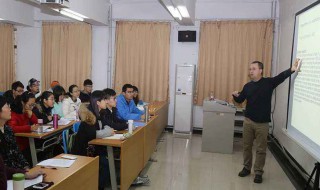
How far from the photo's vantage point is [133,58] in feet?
25.1

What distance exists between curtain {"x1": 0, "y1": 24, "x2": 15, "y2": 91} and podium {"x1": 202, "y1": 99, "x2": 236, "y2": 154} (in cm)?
577

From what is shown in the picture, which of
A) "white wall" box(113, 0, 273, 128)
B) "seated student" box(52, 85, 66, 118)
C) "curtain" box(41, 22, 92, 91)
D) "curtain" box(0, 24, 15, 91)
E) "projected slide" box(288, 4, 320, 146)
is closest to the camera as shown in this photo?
"projected slide" box(288, 4, 320, 146)

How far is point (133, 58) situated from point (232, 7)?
9.27 ft

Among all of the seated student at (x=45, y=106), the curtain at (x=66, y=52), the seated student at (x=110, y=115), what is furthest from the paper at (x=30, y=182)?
the curtain at (x=66, y=52)

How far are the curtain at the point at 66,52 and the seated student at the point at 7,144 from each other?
16.9ft

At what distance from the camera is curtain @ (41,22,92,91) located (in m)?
7.85

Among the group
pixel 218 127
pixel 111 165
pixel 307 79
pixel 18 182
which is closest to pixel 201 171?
pixel 218 127

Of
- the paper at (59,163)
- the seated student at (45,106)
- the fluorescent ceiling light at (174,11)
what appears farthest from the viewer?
the fluorescent ceiling light at (174,11)

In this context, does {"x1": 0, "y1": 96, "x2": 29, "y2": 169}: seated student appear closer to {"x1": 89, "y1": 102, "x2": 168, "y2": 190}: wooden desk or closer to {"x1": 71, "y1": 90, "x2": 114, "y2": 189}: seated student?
{"x1": 71, "y1": 90, "x2": 114, "y2": 189}: seated student

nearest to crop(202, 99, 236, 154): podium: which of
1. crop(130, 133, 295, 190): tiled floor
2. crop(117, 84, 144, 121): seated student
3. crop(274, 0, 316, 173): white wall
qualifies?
crop(130, 133, 295, 190): tiled floor

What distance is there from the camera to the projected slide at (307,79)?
2984mm

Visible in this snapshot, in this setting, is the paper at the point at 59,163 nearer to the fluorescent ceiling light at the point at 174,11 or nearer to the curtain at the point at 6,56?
the fluorescent ceiling light at the point at 174,11

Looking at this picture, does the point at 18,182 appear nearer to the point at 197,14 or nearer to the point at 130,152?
the point at 130,152

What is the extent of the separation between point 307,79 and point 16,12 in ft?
22.8
